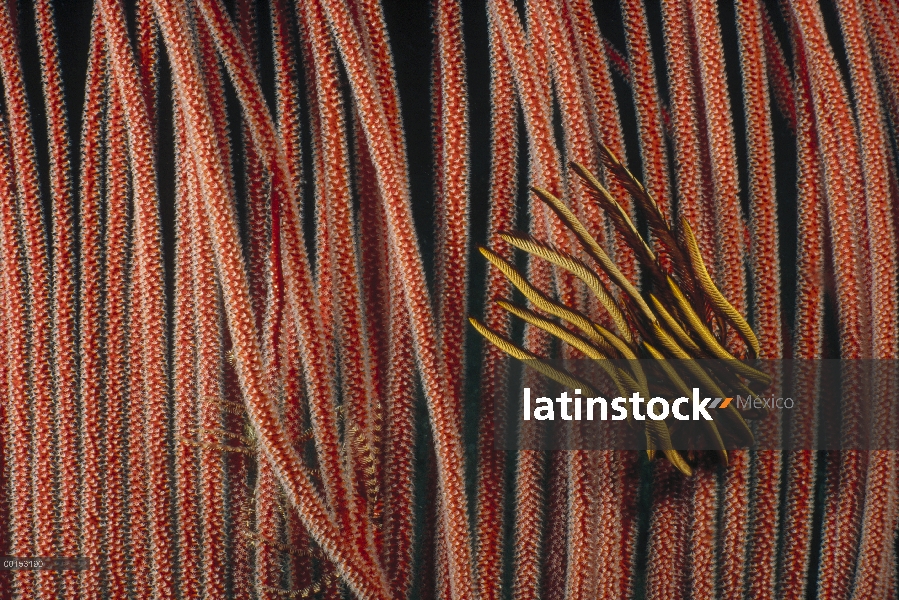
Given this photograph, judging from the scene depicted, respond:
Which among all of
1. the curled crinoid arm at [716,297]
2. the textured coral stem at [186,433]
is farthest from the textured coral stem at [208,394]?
the curled crinoid arm at [716,297]

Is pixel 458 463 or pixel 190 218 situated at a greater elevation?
pixel 190 218

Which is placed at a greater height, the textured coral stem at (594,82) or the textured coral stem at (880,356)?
the textured coral stem at (594,82)

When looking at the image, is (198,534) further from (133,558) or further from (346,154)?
(346,154)

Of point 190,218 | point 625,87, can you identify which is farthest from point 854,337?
→ point 190,218

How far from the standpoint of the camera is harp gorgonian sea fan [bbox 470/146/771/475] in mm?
637

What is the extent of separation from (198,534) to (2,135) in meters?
0.58

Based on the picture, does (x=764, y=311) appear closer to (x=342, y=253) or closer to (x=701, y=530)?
(x=701, y=530)

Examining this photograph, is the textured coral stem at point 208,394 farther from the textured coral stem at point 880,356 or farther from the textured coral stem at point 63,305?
the textured coral stem at point 880,356

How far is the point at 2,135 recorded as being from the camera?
27.2 inches

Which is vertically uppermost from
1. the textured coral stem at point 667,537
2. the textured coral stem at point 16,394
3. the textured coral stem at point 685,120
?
the textured coral stem at point 685,120

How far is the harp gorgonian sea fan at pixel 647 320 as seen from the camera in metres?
0.64

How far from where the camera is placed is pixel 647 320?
0.64 meters

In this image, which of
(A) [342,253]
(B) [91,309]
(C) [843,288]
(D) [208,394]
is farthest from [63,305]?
(C) [843,288]

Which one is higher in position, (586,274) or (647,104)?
(647,104)
